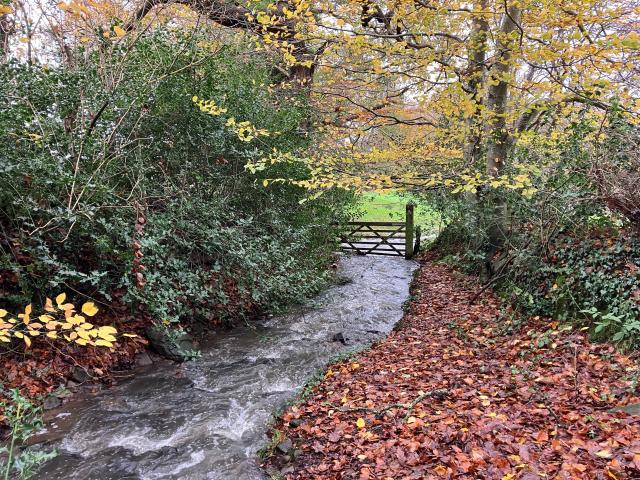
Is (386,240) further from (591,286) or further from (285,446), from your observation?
(285,446)

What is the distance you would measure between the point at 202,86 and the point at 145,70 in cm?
104

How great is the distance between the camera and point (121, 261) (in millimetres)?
6336

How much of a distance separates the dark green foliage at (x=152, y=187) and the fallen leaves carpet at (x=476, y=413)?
2.73 metres

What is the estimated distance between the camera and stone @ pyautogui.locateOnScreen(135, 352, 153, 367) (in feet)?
21.6

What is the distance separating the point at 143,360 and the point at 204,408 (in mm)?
1719

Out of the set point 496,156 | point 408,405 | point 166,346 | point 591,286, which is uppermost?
point 496,156

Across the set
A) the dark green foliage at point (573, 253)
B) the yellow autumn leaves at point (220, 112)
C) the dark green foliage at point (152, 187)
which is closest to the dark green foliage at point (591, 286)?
the dark green foliage at point (573, 253)

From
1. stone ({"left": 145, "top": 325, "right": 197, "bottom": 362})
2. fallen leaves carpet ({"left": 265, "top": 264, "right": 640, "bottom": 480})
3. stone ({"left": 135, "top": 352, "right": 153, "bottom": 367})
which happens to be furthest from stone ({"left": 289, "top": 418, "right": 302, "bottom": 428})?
stone ({"left": 135, "top": 352, "right": 153, "bottom": 367})

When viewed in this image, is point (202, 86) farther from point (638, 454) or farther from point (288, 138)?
point (638, 454)

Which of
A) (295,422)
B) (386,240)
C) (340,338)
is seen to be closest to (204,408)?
(295,422)

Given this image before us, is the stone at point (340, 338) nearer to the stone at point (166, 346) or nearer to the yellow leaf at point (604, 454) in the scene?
the stone at point (166, 346)

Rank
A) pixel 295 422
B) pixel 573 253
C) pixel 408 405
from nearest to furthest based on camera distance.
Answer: pixel 408 405
pixel 295 422
pixel 573 253

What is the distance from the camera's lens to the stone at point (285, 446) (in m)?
4.48

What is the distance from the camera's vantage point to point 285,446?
4.53 metres
